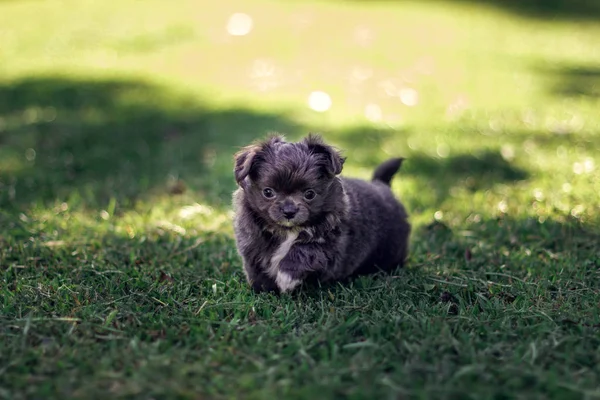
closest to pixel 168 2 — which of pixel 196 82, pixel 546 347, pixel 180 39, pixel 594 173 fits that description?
pixel 180 39

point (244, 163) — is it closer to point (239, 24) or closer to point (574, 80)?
point (574, 80)

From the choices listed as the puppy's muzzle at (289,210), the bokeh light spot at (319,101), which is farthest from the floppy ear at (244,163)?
the bokeh light spot at (319,101)

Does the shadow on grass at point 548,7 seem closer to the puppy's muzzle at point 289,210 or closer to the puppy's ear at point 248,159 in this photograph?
the puppy's ear at point 248,159

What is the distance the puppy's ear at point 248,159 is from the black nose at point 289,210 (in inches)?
13.3

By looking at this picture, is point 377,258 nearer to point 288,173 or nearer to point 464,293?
Answer: point 464,293

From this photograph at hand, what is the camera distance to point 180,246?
500 centimetres

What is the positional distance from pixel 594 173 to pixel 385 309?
389cm

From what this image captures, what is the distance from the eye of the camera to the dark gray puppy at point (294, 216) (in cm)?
396

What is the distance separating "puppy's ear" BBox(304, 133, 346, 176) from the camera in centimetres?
400

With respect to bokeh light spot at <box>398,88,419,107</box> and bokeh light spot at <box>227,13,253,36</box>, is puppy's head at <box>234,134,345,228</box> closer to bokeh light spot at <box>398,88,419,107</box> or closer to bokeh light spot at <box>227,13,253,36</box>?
bokeh light spot at <box>398,88,419,107</box>

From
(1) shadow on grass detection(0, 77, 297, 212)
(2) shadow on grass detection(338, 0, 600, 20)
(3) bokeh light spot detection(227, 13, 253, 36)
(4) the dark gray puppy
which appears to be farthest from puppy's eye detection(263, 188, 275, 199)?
(2) shadow on grass detection(338, 0, 600, 20)

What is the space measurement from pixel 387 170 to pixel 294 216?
5.10 ft

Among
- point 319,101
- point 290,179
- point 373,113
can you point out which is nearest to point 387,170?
point 290,179

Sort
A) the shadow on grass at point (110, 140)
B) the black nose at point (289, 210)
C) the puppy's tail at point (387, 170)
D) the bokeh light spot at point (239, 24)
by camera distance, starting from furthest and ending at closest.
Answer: the bokeh light spot at point (239, 24) → the shadow on grass at point (110, 140) → the puppy's tail at point (387, 170) → the black nose at point (289, 210)
